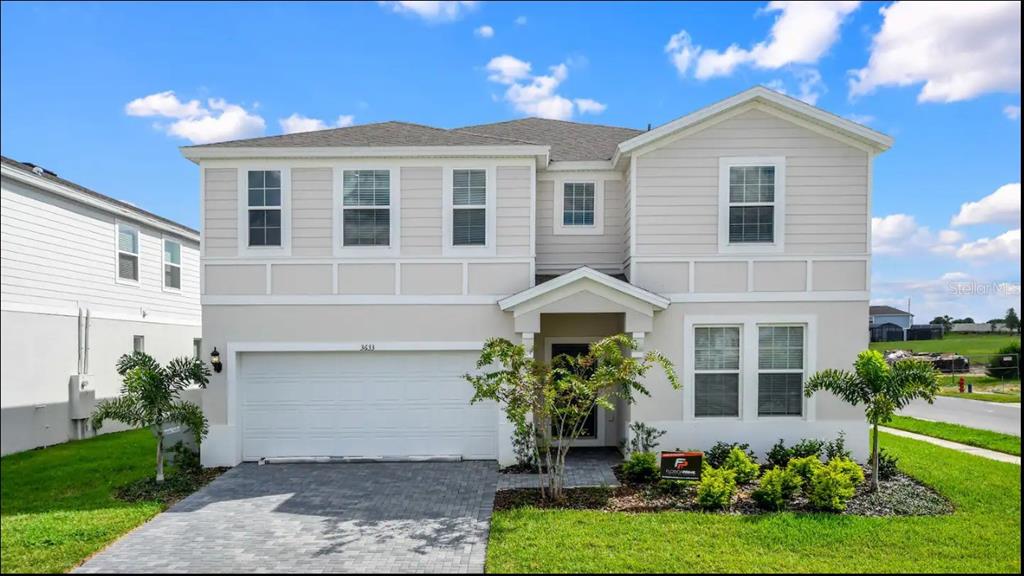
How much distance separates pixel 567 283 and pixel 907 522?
5562mm

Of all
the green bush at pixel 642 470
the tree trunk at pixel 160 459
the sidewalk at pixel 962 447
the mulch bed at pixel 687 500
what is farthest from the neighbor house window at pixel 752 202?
the tree trunk at pixel 160 459

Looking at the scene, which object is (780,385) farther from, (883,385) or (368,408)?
(368,408)

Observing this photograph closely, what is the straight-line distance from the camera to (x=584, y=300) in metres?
9.79

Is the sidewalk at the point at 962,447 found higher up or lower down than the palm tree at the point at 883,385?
lower down

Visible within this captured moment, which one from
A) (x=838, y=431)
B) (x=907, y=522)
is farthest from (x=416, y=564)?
(x=838, y=431)

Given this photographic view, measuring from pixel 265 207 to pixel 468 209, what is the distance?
3568 mm

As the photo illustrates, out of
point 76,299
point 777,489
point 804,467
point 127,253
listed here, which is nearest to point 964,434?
point 804,467

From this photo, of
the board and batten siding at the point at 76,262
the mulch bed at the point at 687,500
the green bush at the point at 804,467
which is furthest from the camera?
the green bush at the point at 804,467

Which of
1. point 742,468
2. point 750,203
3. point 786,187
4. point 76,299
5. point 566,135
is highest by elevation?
point 566,135

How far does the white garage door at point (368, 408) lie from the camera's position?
10.2 m

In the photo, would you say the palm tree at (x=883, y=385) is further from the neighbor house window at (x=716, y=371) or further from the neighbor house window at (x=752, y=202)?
the neighbor house window at (x=752, y=202)

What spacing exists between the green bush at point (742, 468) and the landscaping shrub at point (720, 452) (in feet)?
2.68

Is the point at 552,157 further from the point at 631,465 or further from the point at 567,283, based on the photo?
the point at 631,465

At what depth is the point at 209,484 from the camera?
895 centimetres
